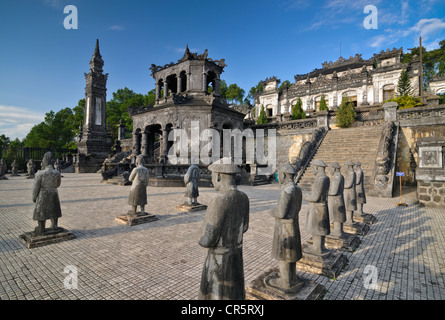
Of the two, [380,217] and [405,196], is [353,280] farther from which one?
[405,196]

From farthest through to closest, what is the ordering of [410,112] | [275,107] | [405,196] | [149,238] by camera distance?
1. [275,107]
2. [410,112]
3. [405,196]
4. [149,238]

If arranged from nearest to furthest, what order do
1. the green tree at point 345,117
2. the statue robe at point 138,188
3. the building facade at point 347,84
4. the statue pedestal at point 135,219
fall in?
the statue pedestal at point 135,219, the statue robe at point 138,188, the green tree at point 345,117, the building facade at point 347,84

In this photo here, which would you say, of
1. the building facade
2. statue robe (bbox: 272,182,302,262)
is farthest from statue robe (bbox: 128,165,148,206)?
the building facade

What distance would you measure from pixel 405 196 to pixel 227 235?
1331 cm

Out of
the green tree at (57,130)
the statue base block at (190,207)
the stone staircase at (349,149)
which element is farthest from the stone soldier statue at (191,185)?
the green tree at (57,130)

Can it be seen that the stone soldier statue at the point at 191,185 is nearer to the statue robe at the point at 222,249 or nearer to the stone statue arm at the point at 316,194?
the stone statue arm at the point at 316,194

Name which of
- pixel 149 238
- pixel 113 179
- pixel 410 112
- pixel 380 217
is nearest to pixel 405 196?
pixel 380 217

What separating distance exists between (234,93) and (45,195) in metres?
56.3

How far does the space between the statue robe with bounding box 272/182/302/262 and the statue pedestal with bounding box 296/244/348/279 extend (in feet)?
4.16

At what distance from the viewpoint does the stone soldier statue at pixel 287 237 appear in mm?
3195

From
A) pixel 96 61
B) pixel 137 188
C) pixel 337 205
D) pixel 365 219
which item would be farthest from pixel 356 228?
pixel 96 61

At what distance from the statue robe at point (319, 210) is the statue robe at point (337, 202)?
118cm

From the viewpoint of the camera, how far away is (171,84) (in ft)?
80.9

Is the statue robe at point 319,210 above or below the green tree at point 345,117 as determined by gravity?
below
